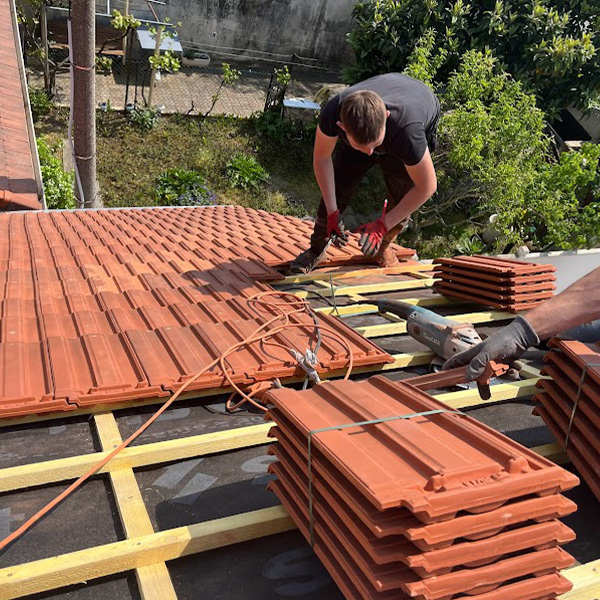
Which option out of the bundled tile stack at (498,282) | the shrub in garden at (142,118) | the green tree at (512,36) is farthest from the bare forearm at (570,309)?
the shrub in garden at (142,118)

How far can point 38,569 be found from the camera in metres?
1.85

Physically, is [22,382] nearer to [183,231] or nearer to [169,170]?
[183,231]

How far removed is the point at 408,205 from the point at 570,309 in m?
1.96

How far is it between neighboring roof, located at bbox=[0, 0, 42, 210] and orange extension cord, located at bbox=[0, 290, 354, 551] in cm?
458

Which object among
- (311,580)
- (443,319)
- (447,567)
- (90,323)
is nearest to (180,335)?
(90,323)

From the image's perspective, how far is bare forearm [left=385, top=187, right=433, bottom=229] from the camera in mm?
4434

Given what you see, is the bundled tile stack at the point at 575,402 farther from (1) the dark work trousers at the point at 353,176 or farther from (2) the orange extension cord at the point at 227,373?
(1) the dark work trousers at the point at 353,176

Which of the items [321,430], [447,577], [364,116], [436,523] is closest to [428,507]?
[436,523]

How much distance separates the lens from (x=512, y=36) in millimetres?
17891

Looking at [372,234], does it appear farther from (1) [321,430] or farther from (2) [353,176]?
(1) [321,430]

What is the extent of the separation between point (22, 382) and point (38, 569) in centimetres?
116

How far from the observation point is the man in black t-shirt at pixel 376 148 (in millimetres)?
3842

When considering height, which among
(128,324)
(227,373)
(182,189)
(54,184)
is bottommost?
(182,189)

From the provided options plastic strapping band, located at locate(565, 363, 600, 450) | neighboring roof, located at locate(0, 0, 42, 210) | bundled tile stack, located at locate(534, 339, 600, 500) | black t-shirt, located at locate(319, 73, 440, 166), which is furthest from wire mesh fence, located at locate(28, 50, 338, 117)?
plastic strapping band, located at locate(565, 363, 600, 450)
